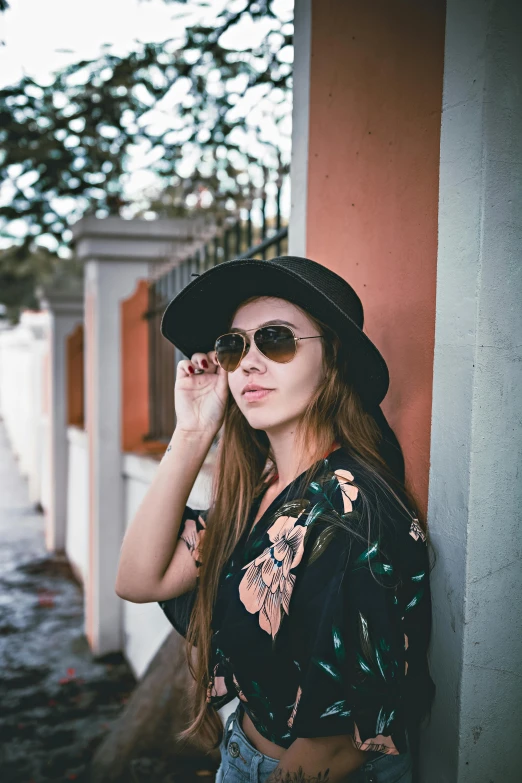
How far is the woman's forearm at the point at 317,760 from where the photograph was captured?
1.45 meters

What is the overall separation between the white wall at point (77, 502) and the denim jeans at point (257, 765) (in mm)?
5353

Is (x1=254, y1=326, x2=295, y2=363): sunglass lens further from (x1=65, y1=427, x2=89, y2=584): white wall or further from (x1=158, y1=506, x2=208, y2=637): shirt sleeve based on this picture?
(x1=65, y1=427, x2=89, y2=584): white wall

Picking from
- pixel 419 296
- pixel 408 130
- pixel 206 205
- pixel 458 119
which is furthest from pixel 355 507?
pixel 206 205

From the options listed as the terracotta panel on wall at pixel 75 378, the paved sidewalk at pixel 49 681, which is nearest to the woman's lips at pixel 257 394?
the paved sidewalk at pixel 49 681

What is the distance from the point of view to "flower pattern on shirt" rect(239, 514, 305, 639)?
1.48 meters

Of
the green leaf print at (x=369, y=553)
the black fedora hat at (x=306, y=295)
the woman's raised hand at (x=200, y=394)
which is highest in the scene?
the black fedora hat at (x=306, y=295)

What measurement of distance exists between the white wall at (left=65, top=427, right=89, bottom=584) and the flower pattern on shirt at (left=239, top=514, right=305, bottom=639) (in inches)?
222

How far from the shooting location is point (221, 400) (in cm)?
219

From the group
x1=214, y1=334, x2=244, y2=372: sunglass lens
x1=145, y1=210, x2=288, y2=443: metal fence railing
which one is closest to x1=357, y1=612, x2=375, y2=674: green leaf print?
x1=214, y1=334, x2=244, y2=372: sunglass lens

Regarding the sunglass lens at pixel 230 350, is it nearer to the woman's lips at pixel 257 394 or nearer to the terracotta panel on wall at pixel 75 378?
the woman's lips at pixel 257 394

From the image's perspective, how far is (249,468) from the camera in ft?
6.88

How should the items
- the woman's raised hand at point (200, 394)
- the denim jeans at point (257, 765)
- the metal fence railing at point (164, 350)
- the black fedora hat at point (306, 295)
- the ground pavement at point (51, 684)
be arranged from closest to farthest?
the denim jeans at point (257, 765) < the black fedora hat at point (306, 295) < the woman's raised hand at point (200, 394) < the ground pavement at point (51, 684) < the metal fence railing at point (164, 350)

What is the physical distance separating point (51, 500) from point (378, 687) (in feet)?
25.9

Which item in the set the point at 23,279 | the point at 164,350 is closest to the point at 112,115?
the point at 164,350
